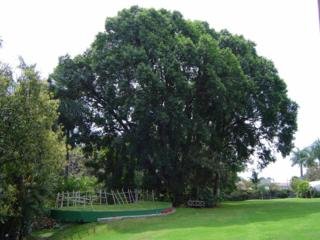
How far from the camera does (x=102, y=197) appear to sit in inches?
1240

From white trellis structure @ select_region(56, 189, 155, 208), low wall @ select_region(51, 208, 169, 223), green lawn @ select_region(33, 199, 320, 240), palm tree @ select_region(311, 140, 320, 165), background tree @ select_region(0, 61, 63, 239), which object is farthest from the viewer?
palm tree @ select_region(311, 140, 320, 165)

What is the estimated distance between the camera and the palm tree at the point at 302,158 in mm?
82350

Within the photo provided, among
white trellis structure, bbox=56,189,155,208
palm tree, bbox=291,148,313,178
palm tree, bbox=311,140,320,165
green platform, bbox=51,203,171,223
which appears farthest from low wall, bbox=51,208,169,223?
palm tree, bbox=291,148,313,178

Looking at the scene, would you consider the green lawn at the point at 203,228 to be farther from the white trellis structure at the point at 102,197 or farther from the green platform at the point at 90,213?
the white trellis structure at the point at 102,197

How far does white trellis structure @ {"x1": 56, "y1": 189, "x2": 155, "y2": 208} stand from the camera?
94.1 ft

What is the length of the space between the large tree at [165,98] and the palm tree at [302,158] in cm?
4866

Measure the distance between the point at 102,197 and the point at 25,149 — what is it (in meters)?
11.2

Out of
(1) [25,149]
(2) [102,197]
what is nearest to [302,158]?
(2) [102,197]

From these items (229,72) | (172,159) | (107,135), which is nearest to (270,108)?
(229,72)

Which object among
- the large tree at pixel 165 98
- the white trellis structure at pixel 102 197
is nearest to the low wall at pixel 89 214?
the white trellis structure at pixel 102 197

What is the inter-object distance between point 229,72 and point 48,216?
1440 centimetres

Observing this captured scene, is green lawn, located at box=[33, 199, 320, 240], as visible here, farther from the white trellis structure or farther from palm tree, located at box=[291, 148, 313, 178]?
palm tree, located at box=[291, 148, 313, 178]

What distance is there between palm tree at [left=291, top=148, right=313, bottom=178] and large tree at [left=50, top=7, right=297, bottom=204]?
1916 inches

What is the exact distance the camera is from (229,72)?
1244 inches
